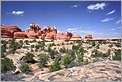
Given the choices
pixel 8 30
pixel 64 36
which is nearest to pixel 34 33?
pixel 8 30

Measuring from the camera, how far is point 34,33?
5753 centimetres

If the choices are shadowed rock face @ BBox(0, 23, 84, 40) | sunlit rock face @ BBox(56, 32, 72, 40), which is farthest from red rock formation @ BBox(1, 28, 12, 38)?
sunlit rock face @ BBox(56, 32, 72, 40)

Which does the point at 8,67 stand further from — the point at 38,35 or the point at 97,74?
the point at 38,35

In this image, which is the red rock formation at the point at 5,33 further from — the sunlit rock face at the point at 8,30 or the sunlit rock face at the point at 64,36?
the sunlit rock face at the point at 64,36

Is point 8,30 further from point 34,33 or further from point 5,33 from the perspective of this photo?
point 34,33

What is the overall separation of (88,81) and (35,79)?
1.56 meters

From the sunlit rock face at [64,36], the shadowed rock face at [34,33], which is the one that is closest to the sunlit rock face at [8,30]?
the shadowed rock face at [34,33]

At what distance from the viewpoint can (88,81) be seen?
18.2ft

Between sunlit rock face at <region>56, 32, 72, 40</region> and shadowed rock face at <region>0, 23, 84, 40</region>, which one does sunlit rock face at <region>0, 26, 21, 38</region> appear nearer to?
shadowed rock face at <region>0, 23, 84, 40</region>

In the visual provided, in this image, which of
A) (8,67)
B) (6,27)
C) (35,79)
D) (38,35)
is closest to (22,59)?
(8,67)

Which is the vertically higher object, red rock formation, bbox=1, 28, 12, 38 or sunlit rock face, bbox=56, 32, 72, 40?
red rock formation, bbox=1, 28, 12, 38

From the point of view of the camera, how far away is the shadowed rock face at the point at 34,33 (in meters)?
51.3

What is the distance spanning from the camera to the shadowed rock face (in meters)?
51.3

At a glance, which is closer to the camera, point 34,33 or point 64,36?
point 64,36
